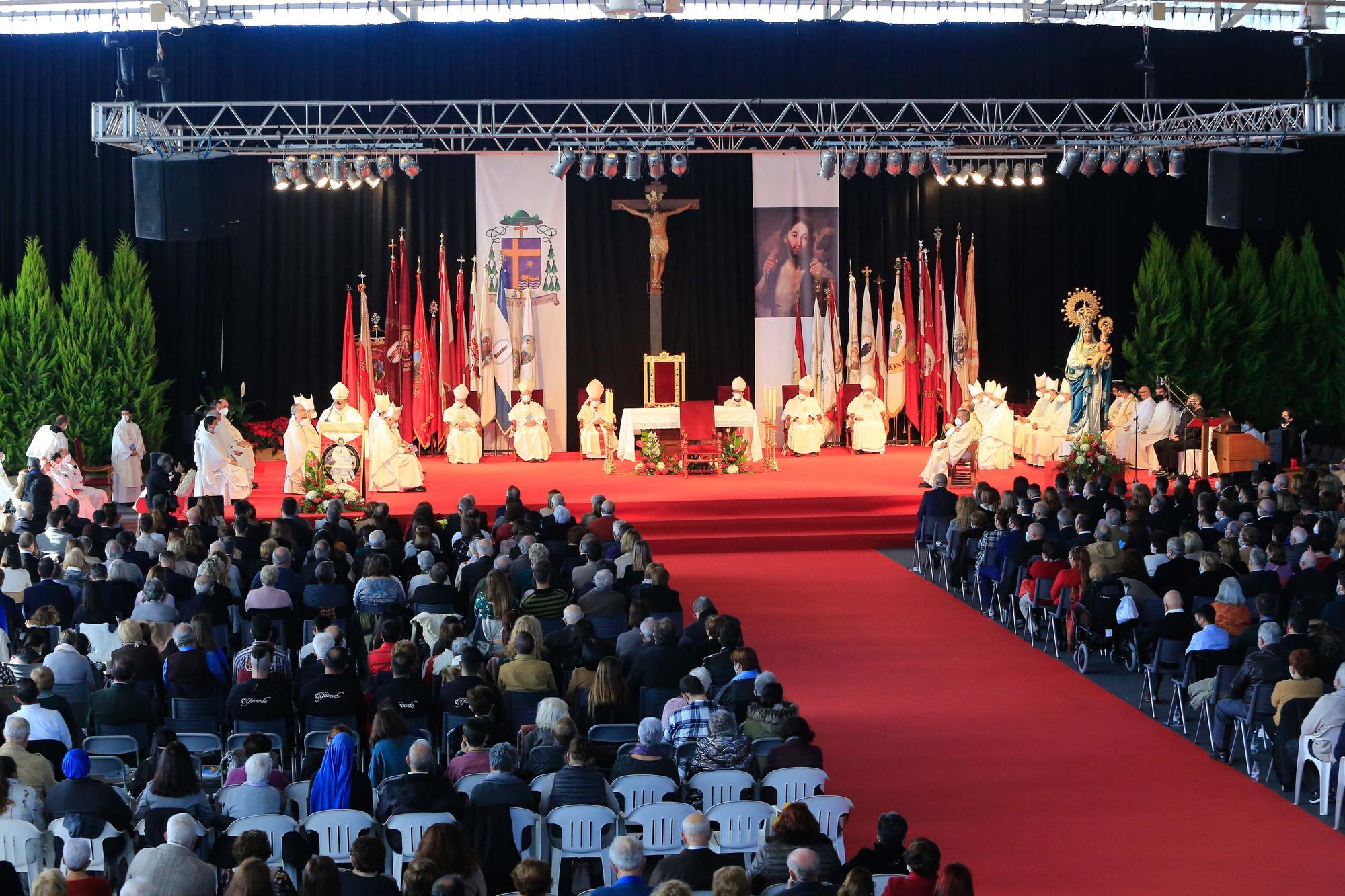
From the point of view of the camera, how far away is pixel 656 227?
902 inches

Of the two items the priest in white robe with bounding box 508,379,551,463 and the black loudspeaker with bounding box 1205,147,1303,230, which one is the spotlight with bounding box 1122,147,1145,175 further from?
the priest in white robe with bounding box 508,379,551,463

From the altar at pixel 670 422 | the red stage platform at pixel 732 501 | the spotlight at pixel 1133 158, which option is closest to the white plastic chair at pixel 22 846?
the red stage platform at pixel 732 501

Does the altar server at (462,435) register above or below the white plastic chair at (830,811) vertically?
above

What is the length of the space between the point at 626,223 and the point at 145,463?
7688mm

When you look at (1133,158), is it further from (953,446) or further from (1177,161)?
(953,446)

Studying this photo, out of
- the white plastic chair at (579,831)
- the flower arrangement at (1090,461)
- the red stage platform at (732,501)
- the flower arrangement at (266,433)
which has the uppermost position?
the flower arrangement at (266,433)

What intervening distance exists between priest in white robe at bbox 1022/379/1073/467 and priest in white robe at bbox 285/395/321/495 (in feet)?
30.3

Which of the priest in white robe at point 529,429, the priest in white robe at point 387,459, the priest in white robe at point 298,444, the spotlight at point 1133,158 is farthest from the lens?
the priest in white robe at point 529,429

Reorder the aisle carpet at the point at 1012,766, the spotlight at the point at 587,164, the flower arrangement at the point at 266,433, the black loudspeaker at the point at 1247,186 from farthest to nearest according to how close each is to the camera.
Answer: the flower arrangement at the point at 266,433 → the black loudspeaker at the point at 1247,186 → the spotlight at the point at 587,164 → the aisle carpet at the point at 1012,766

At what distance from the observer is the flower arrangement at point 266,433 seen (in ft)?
73.7

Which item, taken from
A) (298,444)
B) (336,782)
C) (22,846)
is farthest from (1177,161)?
(22,846)

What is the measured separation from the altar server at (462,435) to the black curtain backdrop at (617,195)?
2570mm

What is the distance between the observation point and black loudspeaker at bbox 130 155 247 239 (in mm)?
16516

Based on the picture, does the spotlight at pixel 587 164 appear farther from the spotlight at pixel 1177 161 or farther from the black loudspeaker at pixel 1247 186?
the black loudspeaker at pixel 1247 186
